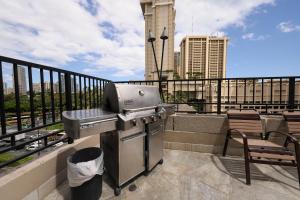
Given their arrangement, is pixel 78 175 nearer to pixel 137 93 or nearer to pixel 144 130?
pixel 144 130

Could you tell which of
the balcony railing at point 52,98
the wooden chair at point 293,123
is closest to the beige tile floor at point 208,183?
the wooden chair at point 293,123

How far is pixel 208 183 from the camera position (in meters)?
2.13

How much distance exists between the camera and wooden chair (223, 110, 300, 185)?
2025 millimetres

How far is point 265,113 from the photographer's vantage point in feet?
10.6

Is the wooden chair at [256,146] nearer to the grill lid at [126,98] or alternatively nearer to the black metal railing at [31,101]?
the grill lid at [126,98]

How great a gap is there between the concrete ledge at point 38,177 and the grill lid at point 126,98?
2.94 ft

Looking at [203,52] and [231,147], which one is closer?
[231,147]

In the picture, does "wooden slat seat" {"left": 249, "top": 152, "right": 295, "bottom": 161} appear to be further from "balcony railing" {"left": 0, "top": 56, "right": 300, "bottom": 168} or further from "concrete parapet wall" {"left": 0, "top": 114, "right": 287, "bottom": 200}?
"balcony railing" {"left": 0, "top": 56, "right": 300, "bottom": 168}

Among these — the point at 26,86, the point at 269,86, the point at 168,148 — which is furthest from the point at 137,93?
the point at 269,86

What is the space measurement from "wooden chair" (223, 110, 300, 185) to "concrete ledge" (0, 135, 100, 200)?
256 cm

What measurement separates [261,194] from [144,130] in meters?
1.65

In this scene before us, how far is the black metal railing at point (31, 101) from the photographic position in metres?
1.54

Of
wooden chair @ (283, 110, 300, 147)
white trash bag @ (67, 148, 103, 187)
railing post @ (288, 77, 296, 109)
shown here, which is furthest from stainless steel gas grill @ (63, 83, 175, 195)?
railing post @ (288, 77, 296, 109)

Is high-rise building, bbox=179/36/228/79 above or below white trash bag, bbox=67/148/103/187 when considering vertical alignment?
above
